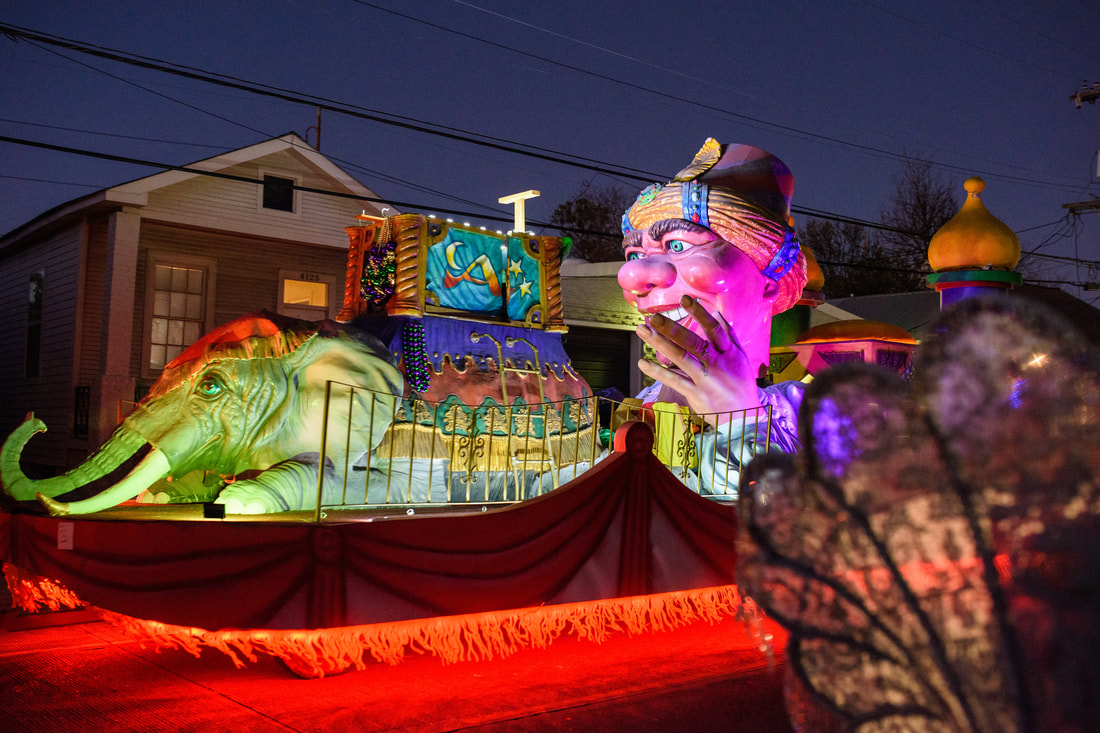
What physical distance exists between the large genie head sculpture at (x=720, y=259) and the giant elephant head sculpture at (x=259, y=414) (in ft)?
5.84

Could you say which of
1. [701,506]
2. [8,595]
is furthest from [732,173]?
[8,595]

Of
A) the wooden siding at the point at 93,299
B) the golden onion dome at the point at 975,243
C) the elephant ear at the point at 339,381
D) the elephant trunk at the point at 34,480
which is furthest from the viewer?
the wooden siding at the point at 93,299

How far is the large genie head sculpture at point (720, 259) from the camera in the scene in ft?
18.0

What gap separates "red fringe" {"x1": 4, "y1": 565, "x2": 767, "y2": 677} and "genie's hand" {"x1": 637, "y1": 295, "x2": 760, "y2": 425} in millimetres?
1249

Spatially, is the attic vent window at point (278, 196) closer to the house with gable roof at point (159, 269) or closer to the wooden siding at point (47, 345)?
the house with gable roof at point (159, 269)

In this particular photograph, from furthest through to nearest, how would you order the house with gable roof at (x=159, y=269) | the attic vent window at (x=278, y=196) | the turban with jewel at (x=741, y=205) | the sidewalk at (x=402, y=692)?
the attic vent window at (x=278, y=196) < the house with gable roof at (x=159, y=269) < the turban with jewel at (x=741, y=205) < the sidewalk at (x=402, y=692)

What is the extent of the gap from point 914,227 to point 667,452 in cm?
2371

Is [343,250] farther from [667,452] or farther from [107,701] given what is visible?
[107,701]

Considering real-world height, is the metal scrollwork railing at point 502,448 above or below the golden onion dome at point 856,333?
below

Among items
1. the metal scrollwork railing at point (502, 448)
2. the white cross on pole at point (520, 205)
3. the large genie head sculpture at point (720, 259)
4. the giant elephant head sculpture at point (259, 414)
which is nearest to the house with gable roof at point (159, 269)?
the white cross on pole at point (520, 205)

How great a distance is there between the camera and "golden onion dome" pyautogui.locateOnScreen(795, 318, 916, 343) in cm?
890

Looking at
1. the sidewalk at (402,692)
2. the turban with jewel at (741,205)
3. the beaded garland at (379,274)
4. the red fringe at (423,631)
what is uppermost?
the turban with jewel at (741,205)

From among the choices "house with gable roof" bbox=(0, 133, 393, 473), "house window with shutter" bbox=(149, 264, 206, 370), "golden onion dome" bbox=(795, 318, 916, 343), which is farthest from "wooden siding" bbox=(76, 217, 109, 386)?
"golden onion dome" bbox=(795, 318, 916, 343)

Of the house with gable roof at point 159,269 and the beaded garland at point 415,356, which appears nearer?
the beaded garland at point 415,356
